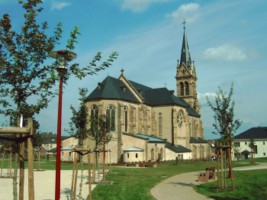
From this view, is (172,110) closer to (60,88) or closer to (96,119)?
(96,119)

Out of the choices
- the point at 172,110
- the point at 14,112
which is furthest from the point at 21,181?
the point at 172,110

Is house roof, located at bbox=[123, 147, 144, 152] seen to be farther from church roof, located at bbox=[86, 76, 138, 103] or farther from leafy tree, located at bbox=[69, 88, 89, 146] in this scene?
leafy tree, located at bbox=[69, 88, 89, 146]

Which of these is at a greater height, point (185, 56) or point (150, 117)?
point (185, 56)

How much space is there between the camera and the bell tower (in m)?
95.1

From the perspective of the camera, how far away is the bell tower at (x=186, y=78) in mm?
95062

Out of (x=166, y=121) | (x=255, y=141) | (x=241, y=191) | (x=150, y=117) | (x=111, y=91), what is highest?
(x=111, y=91)

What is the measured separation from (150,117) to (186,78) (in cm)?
2316

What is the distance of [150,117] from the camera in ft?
255

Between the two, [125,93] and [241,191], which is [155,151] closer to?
[125,93]

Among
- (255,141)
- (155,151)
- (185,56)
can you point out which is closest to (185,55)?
(185,56)

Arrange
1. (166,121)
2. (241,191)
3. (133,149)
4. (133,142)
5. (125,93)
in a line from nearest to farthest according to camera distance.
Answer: (241,191)
(133,149)
(133,142)
(125,93)
(166,121)

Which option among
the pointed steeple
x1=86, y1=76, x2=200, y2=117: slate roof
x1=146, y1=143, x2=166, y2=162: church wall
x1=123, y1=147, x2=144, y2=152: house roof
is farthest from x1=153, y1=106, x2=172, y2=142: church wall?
the pointed steeple

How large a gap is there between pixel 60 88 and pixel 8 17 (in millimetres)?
2698

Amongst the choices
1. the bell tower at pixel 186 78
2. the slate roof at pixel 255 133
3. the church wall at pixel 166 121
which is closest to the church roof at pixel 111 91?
the church wall at pixel 166 121
